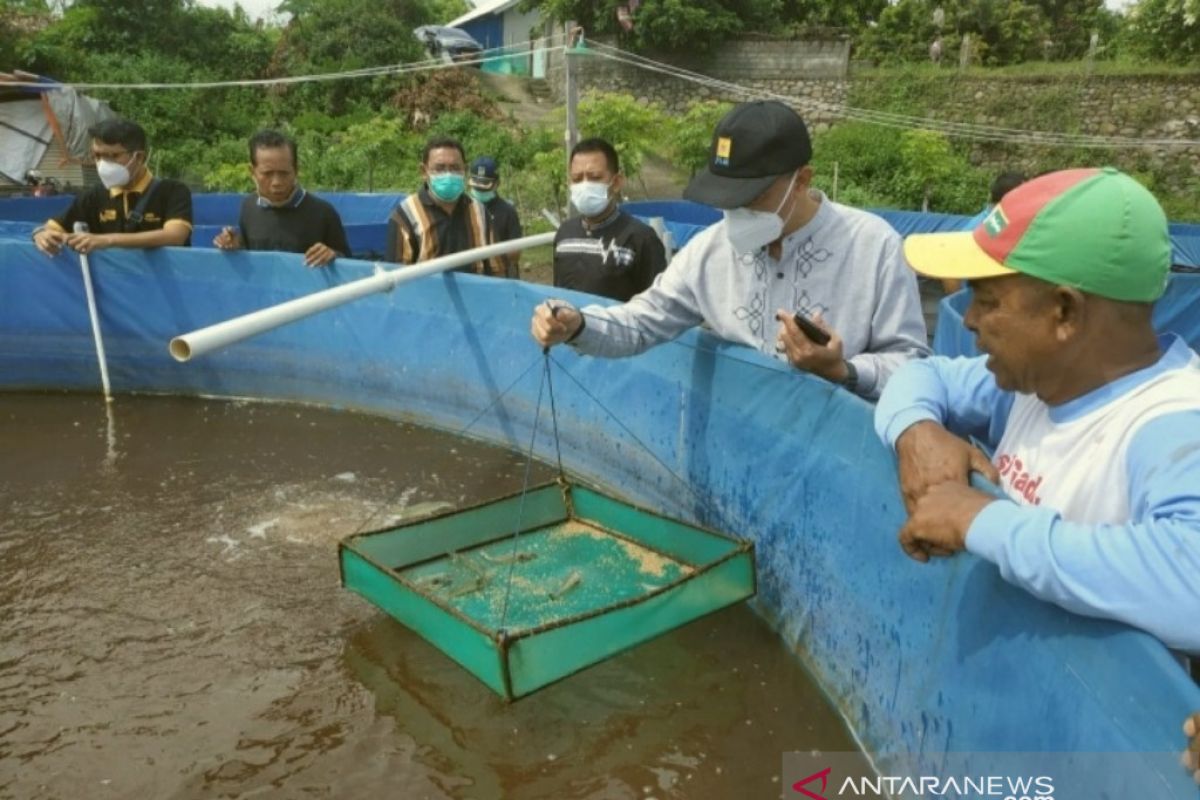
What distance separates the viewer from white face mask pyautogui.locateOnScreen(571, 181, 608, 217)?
4.55 m

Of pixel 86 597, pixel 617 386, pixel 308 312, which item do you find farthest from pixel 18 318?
pixel 617 386

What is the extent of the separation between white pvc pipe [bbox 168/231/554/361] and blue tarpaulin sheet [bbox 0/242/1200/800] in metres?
0.53

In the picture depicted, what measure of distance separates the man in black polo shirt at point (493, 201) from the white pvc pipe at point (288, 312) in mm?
857

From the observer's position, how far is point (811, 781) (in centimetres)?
267

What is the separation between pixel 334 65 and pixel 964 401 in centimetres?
2560

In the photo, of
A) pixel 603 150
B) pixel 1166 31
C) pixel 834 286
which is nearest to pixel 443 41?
pixel 1166 31

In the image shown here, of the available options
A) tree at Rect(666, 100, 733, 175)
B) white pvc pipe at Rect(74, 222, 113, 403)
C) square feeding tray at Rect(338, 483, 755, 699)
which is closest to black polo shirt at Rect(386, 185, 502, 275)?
white pvc pipe at Rect(74, 222, 113, 403)

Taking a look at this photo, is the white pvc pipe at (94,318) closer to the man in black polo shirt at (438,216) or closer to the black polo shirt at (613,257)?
the man in black polo shirt at (438,216)

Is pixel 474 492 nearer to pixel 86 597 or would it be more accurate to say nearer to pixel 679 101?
pixel 86 597

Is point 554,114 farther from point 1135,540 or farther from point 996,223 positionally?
point 1135,540

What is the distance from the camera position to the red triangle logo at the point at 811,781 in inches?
103

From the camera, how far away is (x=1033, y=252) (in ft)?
4.88

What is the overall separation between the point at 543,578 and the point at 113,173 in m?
4.04

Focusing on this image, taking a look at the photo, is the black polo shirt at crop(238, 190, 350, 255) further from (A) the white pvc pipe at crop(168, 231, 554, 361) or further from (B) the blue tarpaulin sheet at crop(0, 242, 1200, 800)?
(A) the white pvc pipe at crop(168, 231, 554, 361)
